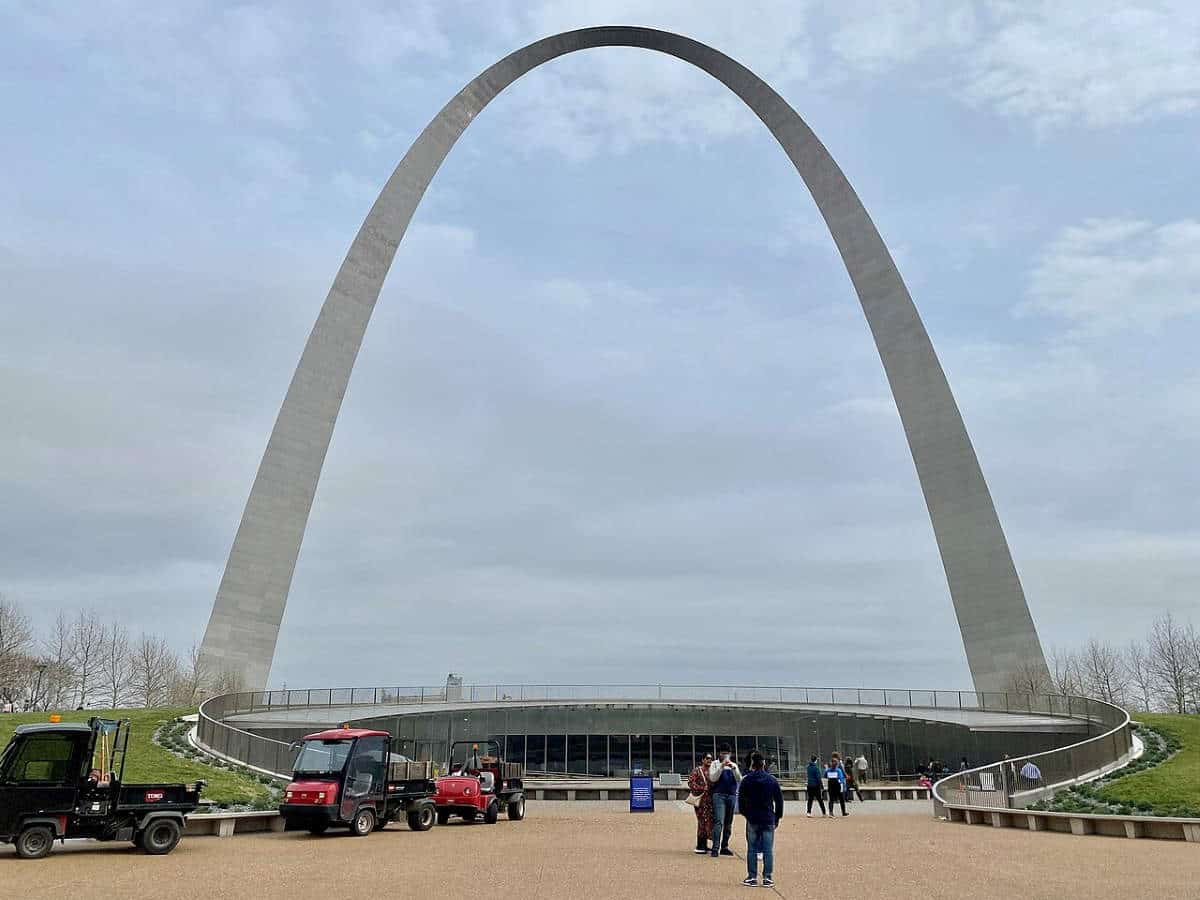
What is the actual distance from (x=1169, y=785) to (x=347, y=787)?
Result: 19199 millimetres

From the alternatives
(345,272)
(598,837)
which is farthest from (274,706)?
(598,837)

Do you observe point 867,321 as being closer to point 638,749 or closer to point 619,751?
point 638,749

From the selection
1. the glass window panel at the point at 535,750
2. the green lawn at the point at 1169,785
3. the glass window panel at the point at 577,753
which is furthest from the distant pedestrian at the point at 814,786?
the glass window panel at the point at 535,750

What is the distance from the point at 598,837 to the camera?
19062 millimetres

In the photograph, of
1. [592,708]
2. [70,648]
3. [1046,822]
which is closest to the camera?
[1046,822]

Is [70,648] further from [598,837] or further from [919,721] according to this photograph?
[598,837]

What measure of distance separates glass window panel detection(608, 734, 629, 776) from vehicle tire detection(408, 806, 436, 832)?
2887cm

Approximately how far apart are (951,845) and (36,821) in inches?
575

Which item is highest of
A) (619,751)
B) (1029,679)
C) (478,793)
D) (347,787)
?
(1029,679)

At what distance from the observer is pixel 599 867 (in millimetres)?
13945

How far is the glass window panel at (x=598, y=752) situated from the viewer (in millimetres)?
47938

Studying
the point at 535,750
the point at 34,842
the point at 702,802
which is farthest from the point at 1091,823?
the point at 535,750

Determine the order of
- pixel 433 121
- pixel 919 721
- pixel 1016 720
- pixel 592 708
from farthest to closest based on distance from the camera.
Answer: pixel 433 121, pixel 592 708, pixel 919 721, pixel 1016 720

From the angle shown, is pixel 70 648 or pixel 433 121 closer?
pixel 433 121
